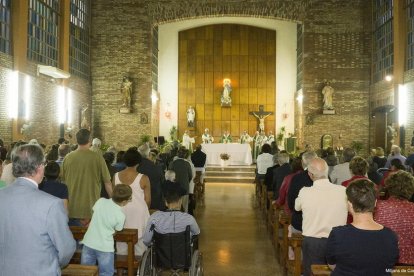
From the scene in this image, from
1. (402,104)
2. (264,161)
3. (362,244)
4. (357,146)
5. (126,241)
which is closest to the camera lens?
(362,244)

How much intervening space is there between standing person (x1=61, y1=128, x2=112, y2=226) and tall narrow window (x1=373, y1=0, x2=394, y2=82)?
14759 millimetres

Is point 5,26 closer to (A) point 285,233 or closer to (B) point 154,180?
(B) point 154,180

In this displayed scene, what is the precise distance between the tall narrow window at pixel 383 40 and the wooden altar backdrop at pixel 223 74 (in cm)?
587

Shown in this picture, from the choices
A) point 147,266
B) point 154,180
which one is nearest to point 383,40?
point 154,180

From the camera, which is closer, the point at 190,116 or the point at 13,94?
the point at 13,94

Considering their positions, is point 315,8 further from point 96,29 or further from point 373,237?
point 373,237

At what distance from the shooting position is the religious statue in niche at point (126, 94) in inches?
839

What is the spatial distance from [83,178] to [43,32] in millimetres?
12444

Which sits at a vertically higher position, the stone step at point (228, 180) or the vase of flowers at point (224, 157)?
the vase of flowers at point (224, 157)

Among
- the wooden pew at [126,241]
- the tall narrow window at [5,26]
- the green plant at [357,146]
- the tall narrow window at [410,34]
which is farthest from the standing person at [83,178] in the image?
the green plant at [357,146]

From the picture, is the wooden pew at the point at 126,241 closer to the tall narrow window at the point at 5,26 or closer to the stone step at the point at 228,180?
the tall narrow window at the point at 5,26

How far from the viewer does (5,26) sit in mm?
14484

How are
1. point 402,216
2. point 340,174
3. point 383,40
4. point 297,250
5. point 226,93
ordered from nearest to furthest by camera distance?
point 402,216
point 297,250
point 340,174
point 383,40
point 226,93

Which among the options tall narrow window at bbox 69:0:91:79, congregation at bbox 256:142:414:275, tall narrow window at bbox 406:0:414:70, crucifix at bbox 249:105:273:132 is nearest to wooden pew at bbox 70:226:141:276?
congregation at bbox 256:142:414:275
